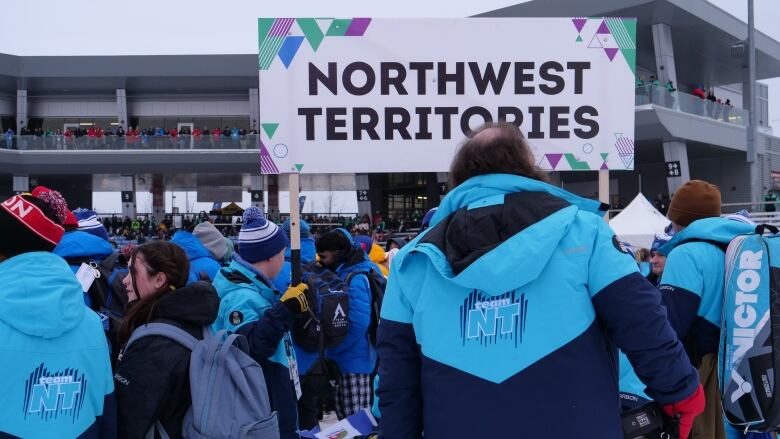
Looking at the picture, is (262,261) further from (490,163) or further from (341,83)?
(490,163)

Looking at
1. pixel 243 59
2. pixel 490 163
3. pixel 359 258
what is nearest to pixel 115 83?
pixel 243 59

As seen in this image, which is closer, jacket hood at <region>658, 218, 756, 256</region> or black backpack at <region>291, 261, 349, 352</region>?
jacket hood at <region>658, 218, 756, 256</region>

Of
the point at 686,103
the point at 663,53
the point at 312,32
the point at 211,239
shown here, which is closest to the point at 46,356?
the point at 312,32

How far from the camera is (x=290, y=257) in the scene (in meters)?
4.33

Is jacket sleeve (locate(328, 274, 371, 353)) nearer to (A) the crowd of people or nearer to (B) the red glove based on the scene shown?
(A) the crowd of people

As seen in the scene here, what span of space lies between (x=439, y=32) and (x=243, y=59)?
31.7 meters

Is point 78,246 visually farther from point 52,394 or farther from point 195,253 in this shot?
point 52,394

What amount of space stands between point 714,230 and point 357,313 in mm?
2341

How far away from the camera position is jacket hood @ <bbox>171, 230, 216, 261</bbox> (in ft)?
17.4

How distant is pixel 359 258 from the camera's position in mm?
4941

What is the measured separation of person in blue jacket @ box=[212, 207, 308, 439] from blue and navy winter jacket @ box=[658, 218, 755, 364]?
181 cm

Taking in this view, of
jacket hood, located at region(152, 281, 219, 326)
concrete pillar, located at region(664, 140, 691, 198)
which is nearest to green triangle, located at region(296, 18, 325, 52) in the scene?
jacket hood, located at region(152, 281, 219, 326)

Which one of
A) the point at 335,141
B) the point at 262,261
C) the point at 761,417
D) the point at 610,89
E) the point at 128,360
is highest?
the point at 610,89

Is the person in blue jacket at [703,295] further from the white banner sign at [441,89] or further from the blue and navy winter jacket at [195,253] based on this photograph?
A: the blue and navy winter jacket at [195,253]
